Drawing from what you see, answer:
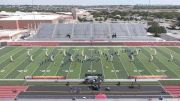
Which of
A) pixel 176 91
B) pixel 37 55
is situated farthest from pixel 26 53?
pixel 176 91

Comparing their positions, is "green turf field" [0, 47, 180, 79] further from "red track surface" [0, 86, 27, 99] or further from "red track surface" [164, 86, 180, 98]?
"red track surface" [164, 86, 180, 98]

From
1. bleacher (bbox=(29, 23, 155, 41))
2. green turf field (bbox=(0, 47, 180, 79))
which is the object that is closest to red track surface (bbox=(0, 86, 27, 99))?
green turf field (bbox=(0, 47, 180, 79))

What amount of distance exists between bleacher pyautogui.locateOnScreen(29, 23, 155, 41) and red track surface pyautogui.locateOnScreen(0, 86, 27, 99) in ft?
112

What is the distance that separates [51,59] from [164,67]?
1252 cm

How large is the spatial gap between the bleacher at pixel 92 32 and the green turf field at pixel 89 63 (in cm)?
1274

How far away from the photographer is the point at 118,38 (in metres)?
63.3

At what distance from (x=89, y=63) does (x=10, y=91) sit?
42.2ft

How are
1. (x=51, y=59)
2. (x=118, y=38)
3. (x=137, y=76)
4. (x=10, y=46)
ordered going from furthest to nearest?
(x=118, y=38) → (x=10, y=46) → (x=51, y=59) → (x=137, y=76)

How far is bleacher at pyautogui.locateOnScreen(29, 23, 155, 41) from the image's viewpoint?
63625mm

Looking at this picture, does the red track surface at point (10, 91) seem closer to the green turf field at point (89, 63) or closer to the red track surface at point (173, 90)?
the green turf field at point (89, 63)

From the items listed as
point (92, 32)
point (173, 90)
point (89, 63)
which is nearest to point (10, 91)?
point (173, 90)

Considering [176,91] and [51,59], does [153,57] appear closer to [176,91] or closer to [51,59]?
[51,59]

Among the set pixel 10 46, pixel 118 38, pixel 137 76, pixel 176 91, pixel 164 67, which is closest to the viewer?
pixel 176 91

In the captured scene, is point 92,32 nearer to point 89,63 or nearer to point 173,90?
point 89,63
